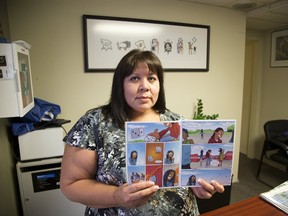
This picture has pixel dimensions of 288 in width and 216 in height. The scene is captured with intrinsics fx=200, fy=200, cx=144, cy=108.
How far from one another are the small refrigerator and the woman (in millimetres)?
917

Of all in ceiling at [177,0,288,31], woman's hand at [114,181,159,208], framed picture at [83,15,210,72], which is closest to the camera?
woman's hand at [114,181,159,208]

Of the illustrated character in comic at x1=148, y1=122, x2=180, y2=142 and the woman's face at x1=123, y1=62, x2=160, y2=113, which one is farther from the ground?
the woman's face at x1=123, y1=62, x2=160, y2=113

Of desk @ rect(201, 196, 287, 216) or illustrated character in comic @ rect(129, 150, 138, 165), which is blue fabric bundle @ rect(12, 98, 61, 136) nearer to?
illustrated character in comic @ rect(129, 150, 138, 165)

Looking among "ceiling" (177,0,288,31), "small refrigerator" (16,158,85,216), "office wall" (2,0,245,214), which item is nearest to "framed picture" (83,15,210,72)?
"office wall" (2,0,245,214)

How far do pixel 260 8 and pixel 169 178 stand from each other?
9.07ft

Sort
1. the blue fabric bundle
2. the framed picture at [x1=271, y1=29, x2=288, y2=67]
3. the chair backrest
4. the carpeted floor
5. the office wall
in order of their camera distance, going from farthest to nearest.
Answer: the framed picture at [x1=271, y1=29, x2=288, y2=67] < the chair backrest < the carpeted floor < the office wall < the blue fabric bundle

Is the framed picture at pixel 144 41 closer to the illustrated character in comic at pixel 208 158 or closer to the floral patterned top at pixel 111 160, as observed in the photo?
the floral patterned top at pixel 111 160

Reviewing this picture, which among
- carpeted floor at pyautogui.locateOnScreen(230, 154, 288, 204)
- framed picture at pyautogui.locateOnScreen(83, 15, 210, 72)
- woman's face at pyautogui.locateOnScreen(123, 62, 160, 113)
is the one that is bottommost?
carpeted floor at pyautogui.locateOnScreen(230, 154, 288, 204)

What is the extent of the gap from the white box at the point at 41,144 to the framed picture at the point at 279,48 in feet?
11.5

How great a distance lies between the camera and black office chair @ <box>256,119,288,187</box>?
2.67 m

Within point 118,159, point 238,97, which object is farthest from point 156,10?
point 118,159

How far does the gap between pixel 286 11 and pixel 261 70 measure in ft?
4.27

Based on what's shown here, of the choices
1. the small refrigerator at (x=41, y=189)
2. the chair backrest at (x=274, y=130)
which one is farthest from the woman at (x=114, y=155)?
the chair backrest at (x=274, y=130)

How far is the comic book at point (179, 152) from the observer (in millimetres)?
698
